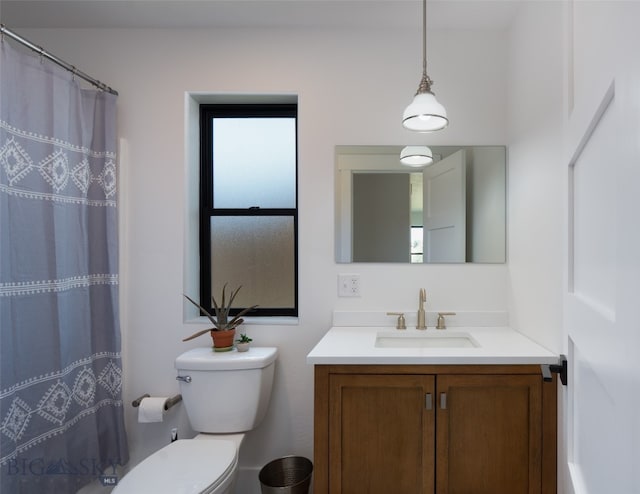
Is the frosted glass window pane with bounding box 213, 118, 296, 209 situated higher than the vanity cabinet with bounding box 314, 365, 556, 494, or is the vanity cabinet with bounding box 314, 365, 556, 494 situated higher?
the frosted glass window pane with bounding box 213, 118, 296, 209

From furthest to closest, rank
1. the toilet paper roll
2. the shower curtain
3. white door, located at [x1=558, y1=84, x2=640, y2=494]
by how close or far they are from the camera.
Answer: the toilet paper roll → the shower curtain → white door, located at [x1=558, y1=84, x2=640, y2=494]

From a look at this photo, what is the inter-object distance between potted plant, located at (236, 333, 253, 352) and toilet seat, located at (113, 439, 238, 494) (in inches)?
16.0

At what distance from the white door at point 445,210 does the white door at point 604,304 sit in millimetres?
1044

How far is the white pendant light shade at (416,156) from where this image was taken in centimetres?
183

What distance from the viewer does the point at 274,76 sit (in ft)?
6.07

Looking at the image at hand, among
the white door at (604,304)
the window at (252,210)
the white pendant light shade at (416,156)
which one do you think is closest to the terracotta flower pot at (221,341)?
the window at (252,210)

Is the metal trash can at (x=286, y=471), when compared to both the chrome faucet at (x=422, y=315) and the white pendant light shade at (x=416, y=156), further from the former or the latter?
the white pendant light shade at (x=416, y=156)

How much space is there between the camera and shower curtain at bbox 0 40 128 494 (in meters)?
1.34

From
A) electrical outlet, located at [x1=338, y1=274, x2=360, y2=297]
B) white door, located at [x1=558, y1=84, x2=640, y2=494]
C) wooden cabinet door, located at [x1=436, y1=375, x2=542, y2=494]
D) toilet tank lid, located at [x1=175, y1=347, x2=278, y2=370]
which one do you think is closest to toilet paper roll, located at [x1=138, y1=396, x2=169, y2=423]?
toilet tank lid, located at [x1=175, y1=347, x2=278, y2=370]

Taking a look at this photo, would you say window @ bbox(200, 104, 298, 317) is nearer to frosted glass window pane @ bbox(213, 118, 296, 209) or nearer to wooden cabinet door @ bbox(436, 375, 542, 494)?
frosted glass window pane @ bbox(213, 118, 296, 209)

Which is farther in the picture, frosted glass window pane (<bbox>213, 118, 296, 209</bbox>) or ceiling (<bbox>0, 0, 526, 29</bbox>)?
frosted glass window pane (<bbox>213, 118, 296, 209</bbox>)

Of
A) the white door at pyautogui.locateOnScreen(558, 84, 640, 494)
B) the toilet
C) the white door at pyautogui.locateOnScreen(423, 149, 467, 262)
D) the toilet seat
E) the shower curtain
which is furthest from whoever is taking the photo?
the white door at pyautogui.locateOnScreen(423, 149, 467, 262)

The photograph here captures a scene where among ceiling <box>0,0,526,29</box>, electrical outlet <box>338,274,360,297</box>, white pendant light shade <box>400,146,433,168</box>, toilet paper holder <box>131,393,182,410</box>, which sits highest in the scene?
ceiling <box>0,0,526,29</box>

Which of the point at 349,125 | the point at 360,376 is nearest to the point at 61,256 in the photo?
the point at 360,376
